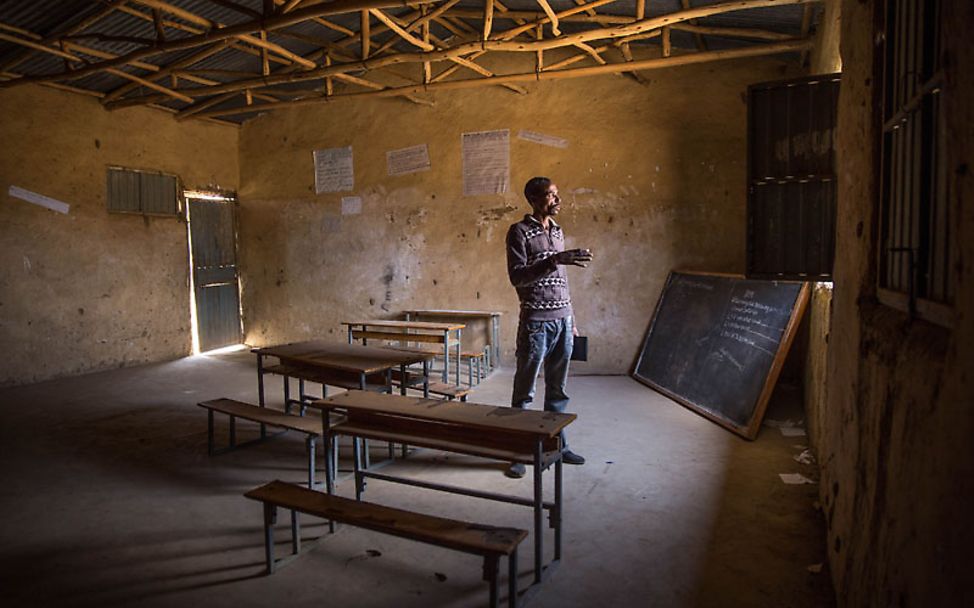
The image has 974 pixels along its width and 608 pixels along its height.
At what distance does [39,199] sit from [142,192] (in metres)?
1.20

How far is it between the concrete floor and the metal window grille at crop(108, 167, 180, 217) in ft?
10.8

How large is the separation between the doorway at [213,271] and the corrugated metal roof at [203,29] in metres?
1.53

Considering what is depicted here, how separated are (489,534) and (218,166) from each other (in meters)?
8.08

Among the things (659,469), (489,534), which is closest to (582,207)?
(659,469)

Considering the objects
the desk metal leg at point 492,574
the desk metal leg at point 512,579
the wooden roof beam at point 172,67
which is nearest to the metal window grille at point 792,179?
the desk metal leg at point 512,579

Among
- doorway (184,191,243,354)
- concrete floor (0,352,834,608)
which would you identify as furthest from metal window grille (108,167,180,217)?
concrete floor (0,352,834,608)

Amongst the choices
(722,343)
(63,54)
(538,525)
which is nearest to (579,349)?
(538,525)

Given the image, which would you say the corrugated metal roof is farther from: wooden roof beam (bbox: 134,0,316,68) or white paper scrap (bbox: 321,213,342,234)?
white paper scrap (bbox: 321,213,342,234)

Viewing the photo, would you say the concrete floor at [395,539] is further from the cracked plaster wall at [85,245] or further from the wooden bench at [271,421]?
the cracked plaster wall at [85,245]

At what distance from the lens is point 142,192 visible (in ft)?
26.1

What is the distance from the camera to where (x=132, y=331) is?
7902mm

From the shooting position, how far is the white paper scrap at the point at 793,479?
372 centimetres

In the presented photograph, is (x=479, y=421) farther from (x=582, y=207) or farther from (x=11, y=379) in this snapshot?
(x=11, y=379)

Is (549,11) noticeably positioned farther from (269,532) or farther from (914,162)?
(269,532)
